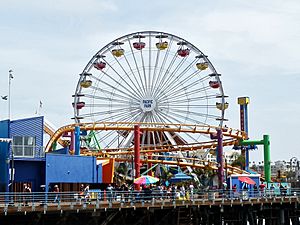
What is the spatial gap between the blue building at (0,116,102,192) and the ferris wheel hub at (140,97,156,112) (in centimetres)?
3262

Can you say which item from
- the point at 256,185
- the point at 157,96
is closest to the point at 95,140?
the point at 157,96

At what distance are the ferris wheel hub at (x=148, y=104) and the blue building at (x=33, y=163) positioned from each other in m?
32.6

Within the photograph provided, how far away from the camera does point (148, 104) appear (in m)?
82.3

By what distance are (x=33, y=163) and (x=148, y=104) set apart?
37.8 meters

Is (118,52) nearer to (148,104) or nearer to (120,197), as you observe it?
(148,104)

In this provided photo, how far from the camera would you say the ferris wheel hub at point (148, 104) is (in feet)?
269

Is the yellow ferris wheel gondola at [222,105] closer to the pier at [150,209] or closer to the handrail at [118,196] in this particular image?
the pier at [150,209]

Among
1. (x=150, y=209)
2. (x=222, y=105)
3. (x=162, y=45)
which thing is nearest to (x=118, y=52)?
(x=162, y=45)

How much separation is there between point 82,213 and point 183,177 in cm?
3938

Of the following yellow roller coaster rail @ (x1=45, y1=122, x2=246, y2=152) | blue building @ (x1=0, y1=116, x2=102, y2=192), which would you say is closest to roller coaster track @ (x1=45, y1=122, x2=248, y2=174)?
yellow roller coaster rail @ (x1=45, y1=122, x2=246, y2=152)

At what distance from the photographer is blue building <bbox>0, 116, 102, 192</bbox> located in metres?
43.3

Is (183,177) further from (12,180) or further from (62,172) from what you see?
(12,180)

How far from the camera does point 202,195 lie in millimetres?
46281

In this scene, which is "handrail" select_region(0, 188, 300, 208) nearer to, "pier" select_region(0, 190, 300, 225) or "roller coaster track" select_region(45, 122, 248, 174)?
"pier" select_region(0, 190, 300, 225)
